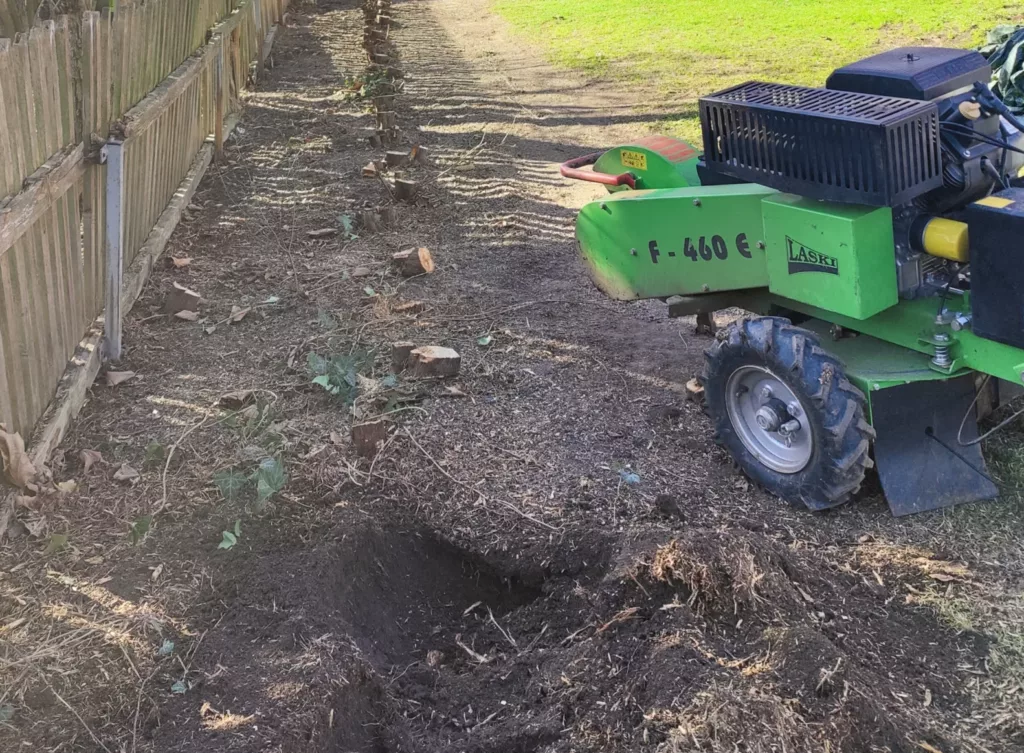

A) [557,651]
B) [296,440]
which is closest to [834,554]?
[557,651]

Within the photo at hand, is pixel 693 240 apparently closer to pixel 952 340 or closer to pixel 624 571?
pixel 952 340

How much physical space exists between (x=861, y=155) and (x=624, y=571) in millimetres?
1548

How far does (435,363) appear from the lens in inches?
186

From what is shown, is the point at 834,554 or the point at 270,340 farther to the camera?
the point at 270,340

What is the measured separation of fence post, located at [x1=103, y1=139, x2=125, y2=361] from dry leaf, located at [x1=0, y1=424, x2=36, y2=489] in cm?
126

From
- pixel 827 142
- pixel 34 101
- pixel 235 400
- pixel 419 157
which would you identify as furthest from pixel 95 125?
pixel 419 157

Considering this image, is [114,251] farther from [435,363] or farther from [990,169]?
[990,169]

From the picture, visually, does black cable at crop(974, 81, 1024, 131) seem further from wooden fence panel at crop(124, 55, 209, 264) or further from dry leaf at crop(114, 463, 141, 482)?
wooden fence panel at crop(124, 55, 209, 264)

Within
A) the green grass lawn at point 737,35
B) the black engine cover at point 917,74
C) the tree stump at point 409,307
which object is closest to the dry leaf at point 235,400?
the tree stump at point 409,307

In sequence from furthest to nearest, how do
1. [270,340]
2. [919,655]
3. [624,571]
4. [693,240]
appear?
1. [270,340]
2. [693,240]
3. [624,571]
4. [919,655]

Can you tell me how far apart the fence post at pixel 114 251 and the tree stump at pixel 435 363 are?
1.53 meters

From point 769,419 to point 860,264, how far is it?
27.2 inches

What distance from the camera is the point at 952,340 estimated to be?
3.44 meters

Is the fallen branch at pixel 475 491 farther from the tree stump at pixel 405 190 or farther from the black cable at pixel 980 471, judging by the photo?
the tree stump at pixel 405 190
